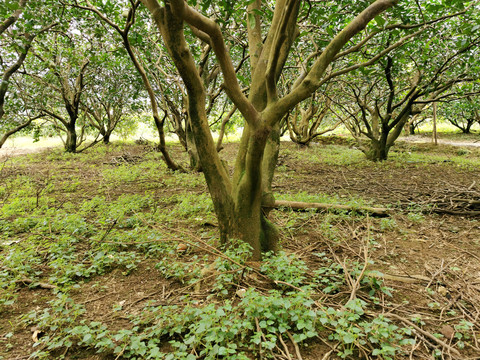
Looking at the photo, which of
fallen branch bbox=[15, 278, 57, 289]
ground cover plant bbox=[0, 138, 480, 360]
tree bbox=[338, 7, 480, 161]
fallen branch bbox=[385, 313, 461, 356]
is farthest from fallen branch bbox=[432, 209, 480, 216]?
fallen branch bbox=[15, 278, 57, 289]

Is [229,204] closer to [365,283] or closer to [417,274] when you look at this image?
[365,283]

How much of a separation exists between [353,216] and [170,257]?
2.89 meters

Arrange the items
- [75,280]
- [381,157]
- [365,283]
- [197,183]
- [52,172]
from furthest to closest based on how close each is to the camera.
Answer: [381,157] → [52,172] → [197,183] → [75,280] → [365,283]

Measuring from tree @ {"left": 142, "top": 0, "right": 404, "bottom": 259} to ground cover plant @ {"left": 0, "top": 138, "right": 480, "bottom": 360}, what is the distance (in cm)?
40

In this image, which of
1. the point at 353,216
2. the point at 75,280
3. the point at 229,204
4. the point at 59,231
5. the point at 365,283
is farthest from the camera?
the point at 353,216

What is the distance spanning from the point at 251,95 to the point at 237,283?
2296mm

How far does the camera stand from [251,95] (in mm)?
3645

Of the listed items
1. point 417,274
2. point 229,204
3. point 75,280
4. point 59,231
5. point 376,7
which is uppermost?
point 376,7

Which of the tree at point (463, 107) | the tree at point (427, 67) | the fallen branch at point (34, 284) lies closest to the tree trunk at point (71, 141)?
the tree at point (427, 67)

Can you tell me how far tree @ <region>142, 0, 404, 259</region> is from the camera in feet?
8.17

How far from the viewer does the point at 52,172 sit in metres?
8.78

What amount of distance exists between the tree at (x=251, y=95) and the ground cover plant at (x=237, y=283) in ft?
1.31

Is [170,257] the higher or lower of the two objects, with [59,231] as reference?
→ lower

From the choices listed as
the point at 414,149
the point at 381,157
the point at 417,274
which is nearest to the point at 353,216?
the point at 417,274
